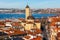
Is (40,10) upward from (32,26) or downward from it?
downward

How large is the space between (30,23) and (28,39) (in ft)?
30.0

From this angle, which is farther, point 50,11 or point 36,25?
point 50,11

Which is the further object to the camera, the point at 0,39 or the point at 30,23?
the point at 30,23

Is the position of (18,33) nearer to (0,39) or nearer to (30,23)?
(30,23)

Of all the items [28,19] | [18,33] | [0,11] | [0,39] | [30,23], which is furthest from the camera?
[0,11]

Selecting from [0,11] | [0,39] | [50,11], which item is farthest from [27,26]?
[0,11]

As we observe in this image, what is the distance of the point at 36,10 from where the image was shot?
18438 centimetres

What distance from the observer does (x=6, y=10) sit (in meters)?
198

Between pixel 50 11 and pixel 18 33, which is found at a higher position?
pixel 18 33

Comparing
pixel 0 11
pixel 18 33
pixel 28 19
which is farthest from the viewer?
pixel 0 11

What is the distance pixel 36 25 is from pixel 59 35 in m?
10.4

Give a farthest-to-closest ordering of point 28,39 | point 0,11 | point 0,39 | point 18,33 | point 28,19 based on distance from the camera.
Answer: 1. point 0,11
2. point 28,19
3. point 18,33
4. point 28,39
5. point 0,39

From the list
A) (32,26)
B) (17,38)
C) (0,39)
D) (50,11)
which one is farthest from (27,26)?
(50,11)

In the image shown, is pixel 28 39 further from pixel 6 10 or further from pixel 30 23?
pixel 6 10
